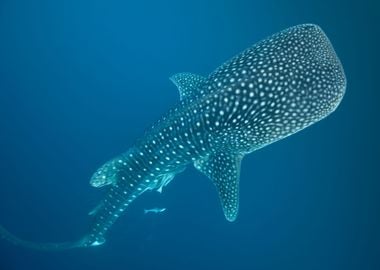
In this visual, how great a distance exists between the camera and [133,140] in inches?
285

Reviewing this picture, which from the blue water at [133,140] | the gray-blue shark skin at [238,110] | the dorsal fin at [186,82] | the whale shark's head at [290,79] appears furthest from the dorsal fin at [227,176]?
the blue water at [133,140]

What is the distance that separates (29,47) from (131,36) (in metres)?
1.96

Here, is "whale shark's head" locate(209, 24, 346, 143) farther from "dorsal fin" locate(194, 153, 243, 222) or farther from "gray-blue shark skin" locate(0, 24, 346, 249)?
"dorsal fin" locate(194, 153, 243, 222)

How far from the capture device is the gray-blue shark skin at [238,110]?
3.32 meters

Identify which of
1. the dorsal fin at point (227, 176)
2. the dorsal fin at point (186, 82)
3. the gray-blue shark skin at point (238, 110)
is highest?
the dorsal fin at point (186, 82)

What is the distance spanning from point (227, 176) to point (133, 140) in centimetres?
355

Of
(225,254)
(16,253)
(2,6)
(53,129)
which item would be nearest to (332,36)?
(225,254)

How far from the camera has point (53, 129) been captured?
7.63 m

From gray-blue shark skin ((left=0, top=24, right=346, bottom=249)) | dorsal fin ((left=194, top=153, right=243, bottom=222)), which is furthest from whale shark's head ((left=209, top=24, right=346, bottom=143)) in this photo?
dorsal fin ((left=194, top=153, right=243, bottom=222))

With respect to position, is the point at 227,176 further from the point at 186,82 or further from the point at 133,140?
the point at 133,140

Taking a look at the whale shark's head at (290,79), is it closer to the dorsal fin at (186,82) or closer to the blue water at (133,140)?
the dorsal fin at (186,82)

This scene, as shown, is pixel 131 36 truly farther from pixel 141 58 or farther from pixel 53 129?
pixel 53 129

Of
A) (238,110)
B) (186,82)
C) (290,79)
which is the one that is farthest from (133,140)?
(290,79)

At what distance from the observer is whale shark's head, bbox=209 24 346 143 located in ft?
10.8
